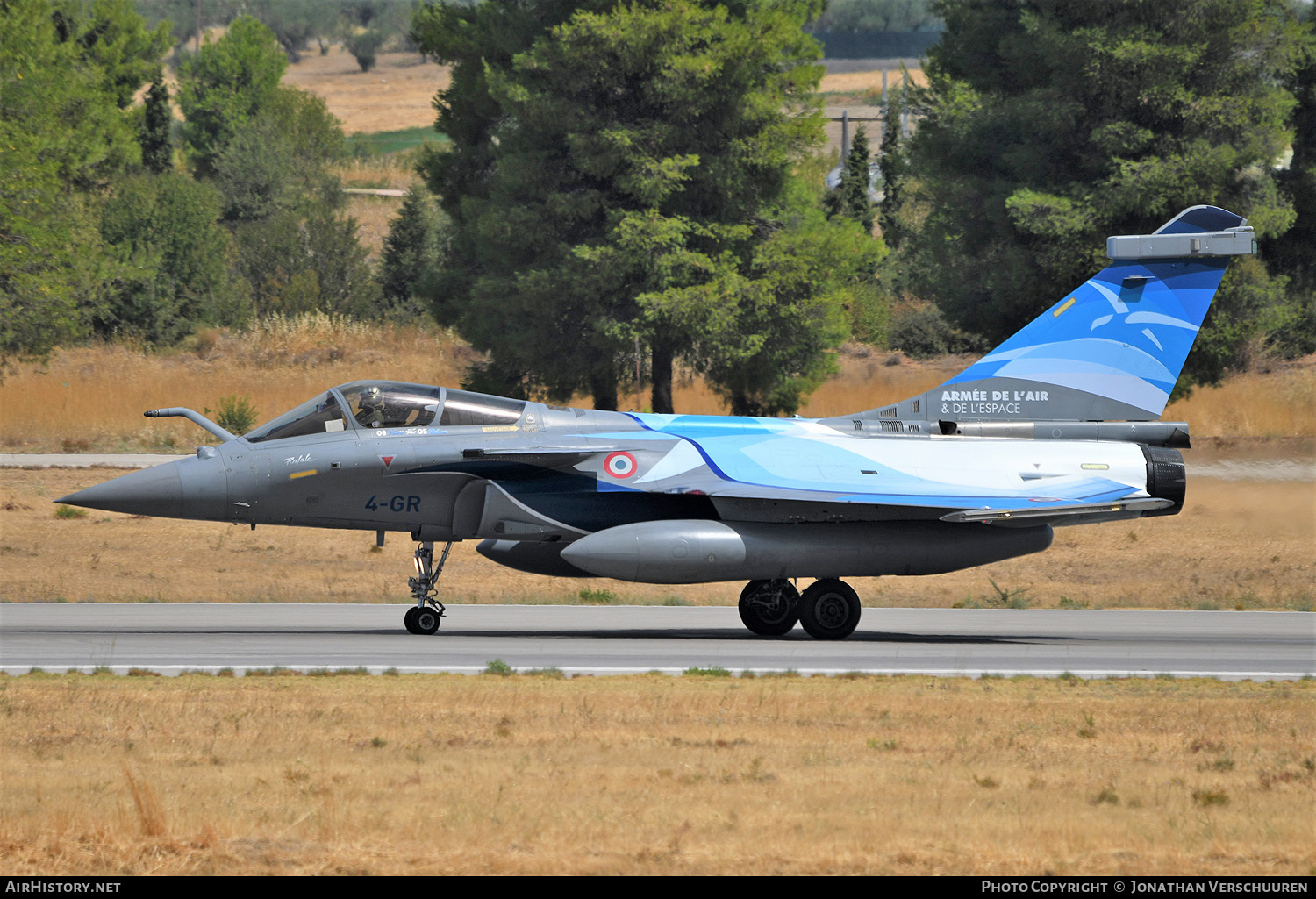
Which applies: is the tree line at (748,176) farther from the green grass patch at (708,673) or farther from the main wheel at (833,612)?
the green grass patch at (708,673)

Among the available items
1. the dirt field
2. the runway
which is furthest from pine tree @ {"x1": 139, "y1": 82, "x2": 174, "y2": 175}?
the dirt field

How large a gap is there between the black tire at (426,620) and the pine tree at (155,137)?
5322 cm

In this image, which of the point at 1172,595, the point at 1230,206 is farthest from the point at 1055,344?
the point at 1230,206

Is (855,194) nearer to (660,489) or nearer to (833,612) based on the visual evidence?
(833,612)

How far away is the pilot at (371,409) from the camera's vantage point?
16.5 m

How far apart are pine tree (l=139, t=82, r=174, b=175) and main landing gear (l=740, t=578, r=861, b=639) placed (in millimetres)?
54071

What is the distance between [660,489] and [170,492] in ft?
18.0

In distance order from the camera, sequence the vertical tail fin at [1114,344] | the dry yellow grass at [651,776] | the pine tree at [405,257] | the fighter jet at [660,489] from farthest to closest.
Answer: the pine tree at [405,257], the vertical tail fin at [1114,344], the fighter jet at [660,489], the dry yellow grass at [651,776]

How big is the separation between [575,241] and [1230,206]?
16017mm

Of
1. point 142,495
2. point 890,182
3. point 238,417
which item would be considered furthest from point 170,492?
point 890,182

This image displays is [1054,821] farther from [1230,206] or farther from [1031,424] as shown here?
[1230,206]

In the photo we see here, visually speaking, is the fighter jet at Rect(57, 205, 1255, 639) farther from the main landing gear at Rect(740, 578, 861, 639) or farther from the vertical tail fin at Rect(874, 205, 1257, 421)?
the vertical tail fin at Rect(874, 205, 1257, 421)

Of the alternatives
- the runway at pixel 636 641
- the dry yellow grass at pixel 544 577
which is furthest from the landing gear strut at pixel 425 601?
the dry yellow grass at pixel 544 577

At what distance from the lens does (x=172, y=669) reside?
516 inches
